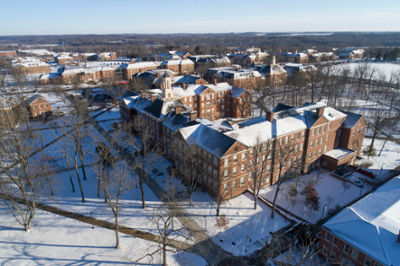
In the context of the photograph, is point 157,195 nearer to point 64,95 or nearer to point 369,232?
point 369,232

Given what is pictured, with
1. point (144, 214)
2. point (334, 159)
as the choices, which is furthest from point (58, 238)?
point (334, 159)

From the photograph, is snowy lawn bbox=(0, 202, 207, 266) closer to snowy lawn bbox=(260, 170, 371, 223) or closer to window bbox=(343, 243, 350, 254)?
window bbox=(343, 243, 350, 254)

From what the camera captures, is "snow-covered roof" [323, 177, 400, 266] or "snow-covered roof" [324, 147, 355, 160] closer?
"snow-covered roof" [323, 177, 400, 266]

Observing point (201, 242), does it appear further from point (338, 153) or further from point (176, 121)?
point (338, 153)

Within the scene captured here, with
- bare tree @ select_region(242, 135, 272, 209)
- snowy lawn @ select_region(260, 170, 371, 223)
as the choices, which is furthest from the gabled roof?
snowy lawn @ select_region(260, 170, 371, 223)

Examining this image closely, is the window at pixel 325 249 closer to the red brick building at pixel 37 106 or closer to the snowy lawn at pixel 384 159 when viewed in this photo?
the snowy lawn at pixel 384 159

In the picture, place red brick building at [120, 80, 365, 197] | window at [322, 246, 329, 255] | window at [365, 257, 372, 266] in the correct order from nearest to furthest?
window at [365, 257, 372, 266] < window at [322, 246, 329, 255] < red brick building at [120, 80, 365, 197]
